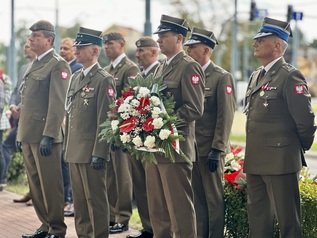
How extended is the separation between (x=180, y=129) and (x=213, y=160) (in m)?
0.63

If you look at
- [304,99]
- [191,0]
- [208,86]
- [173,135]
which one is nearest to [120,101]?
[173,135]

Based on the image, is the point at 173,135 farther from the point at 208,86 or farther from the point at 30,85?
the point at 30,85

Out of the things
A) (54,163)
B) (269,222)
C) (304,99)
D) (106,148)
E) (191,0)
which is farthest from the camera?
(191,0)

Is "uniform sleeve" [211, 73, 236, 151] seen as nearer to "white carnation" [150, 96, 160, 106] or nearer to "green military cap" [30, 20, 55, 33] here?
"white carnation" [150, 96, 160, 106]

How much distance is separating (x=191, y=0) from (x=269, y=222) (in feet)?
121

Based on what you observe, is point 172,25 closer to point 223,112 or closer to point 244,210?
point 223,112

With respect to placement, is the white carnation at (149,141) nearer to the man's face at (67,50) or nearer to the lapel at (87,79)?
the lapel at (87,79)

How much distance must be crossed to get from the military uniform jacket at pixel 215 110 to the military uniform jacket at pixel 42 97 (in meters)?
1.48

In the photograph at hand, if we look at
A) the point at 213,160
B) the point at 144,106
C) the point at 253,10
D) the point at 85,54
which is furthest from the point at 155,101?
the point at 253,10

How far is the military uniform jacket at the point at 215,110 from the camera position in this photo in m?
6.70

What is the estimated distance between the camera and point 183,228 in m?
6.13

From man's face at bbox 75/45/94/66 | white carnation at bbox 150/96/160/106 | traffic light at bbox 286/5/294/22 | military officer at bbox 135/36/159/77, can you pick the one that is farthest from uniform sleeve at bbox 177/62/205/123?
traffic light at bbox 286/5/294/22

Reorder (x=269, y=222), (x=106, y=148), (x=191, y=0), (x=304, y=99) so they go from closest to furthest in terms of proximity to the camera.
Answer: (x=304, y=99) < (x=269, y=222) < (x=106, y=148) < (x=191, y=0)

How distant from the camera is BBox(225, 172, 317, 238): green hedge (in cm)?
610
